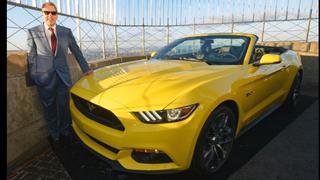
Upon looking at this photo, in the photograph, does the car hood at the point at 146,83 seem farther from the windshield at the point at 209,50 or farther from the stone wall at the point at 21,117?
the stone wall at the point at 21,117

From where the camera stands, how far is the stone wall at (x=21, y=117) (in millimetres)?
2764

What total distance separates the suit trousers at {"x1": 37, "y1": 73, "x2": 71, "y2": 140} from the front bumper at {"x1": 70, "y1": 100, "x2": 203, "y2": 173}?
1.14m

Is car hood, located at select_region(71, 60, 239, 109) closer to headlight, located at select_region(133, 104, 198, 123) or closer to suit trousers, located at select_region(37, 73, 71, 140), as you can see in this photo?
headlight, located at select_region(133, 104, 198, 123)

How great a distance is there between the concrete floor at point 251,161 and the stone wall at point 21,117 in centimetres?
15

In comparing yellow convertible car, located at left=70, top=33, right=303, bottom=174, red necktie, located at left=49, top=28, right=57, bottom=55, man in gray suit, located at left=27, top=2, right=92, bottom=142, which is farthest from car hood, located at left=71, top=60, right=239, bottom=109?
red necktie, located at left=49, top=28, right=57, bottom=55

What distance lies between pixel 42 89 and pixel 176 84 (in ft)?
5.81

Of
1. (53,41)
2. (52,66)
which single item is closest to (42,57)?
(52,66)

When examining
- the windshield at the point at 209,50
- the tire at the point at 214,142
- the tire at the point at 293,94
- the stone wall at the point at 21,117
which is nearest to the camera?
the tire at the point at 214,142

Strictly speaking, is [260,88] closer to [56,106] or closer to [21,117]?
[56,106]

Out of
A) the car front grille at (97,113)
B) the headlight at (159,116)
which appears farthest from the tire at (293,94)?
the car front grille at (97,113)

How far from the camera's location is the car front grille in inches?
89.3

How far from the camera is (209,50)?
12.2 feet

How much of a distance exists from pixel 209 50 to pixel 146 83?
5.09 feet
